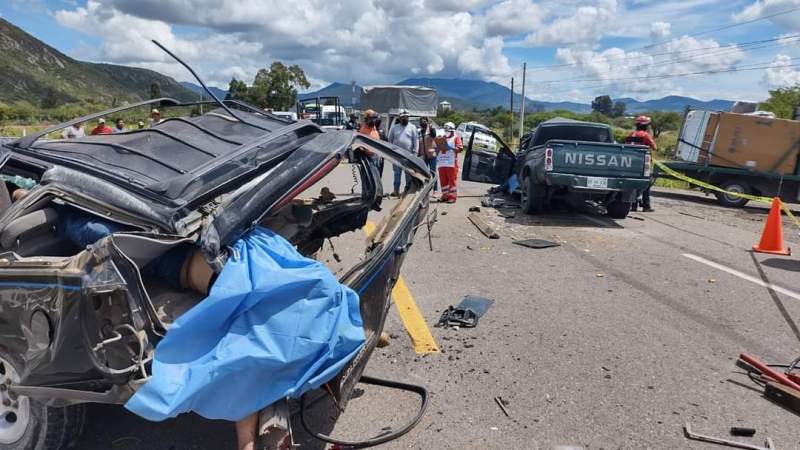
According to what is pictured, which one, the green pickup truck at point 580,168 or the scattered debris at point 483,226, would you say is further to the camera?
the green pickup truck at point 580,168

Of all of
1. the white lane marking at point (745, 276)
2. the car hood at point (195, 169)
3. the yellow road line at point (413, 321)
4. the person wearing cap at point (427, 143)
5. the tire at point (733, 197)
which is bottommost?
the tire at point (733, 197)

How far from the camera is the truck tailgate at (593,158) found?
9.22m

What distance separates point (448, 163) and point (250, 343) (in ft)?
32.1

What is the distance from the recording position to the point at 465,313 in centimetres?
491

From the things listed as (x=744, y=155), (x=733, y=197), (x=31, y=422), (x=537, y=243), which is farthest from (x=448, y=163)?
(x=31, y=422)

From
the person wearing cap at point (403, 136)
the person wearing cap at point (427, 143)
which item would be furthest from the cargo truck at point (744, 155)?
the person wearing cap at point (403, 136)

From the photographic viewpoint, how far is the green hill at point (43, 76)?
10394 cm

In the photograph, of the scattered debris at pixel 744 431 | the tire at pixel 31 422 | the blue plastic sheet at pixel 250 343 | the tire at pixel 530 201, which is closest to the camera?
the blue plastic sheet at pixel 250 343

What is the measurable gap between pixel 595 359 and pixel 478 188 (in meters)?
11.0

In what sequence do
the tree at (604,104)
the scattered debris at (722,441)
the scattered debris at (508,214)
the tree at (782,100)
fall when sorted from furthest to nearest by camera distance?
the tree at (604,104)
the tree at (782,100)
the scattered debris at (508,214)
the scattered debris at (722,441)

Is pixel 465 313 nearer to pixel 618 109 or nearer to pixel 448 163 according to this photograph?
pixel 448 163

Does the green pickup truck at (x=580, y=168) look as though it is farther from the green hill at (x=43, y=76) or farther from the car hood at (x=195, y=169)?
the green hill at (x=43, y=76)

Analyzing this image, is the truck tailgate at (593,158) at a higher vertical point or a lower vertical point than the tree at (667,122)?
higher

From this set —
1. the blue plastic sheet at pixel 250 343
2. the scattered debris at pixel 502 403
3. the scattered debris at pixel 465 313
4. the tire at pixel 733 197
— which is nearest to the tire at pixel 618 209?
the tire at pixel 733 197
